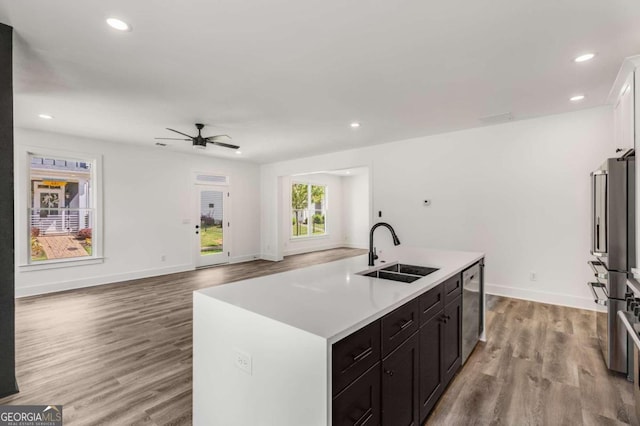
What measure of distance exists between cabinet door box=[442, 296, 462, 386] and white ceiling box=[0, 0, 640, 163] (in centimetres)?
208

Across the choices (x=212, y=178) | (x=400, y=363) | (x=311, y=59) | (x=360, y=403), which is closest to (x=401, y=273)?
(x=400, y=363)

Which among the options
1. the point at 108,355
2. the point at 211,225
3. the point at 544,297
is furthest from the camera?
the point at 211,225

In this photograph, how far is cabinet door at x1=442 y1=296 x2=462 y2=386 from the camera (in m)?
2.11

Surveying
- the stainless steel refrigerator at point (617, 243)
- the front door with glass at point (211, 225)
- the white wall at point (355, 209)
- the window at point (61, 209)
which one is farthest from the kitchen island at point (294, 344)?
the white wall at point (355, 209)

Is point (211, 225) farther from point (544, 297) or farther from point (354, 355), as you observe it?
point (354, 355)

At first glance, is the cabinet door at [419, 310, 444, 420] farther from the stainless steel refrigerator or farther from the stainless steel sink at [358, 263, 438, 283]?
the stainless steel refrigerator

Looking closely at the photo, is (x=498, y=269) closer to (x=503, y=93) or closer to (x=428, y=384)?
(x=503, y=93)

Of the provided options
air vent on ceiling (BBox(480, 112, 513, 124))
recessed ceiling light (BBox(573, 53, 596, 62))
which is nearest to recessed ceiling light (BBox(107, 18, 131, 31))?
recessed ceiling light (BBox(573, 53, 596, 62))

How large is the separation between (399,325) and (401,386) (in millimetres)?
324

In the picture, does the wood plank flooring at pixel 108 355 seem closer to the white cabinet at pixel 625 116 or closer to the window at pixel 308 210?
the white cabinet at pixel 625 116

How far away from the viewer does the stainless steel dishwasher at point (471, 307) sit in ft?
8.14

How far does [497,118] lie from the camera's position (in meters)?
4.34

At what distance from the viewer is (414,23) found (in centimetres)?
215

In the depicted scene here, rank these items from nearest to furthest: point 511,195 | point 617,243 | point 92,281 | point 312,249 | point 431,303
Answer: point 431,303
point 617,243
point 511,195
point 92,281
point 312,249
